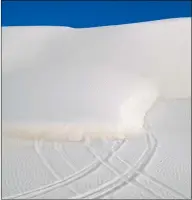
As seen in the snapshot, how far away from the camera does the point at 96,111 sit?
5496mm

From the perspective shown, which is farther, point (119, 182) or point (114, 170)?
point (114, 170)

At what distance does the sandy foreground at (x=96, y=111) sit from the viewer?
343 centimetres

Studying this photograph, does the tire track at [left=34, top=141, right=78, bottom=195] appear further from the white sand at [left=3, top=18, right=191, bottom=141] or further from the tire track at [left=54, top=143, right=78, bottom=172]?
the white sand at [left=3, top=18, right=191, bottom=141]

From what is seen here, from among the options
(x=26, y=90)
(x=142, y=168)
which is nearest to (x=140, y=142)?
(x=142, y=168)

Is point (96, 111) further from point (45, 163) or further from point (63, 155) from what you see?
point (45, 163)

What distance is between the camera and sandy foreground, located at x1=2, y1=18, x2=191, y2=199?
343 centimetres

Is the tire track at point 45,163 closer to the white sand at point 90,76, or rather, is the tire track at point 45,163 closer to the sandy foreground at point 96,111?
the sandy foreground at point 96,111

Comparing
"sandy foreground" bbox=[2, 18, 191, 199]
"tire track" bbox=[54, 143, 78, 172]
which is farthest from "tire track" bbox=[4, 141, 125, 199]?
"tire track" bbox=[54, 143, 78, 172]

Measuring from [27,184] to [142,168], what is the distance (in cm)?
118

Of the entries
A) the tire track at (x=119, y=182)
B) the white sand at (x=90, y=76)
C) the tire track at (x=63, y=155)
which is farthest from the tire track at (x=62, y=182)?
the white sand at (x=90, y=76)

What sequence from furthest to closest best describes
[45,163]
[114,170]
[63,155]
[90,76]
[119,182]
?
[90,76], [63,155], [45,163], [114,170], [119,182]

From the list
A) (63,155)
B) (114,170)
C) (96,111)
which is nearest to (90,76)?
(96,111)

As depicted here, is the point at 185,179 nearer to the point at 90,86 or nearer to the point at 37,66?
the point at 90,86

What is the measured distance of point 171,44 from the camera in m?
8.30
